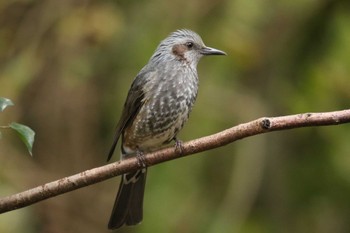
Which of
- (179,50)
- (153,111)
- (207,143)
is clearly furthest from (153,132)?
(207,143)

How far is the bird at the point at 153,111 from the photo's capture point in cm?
469

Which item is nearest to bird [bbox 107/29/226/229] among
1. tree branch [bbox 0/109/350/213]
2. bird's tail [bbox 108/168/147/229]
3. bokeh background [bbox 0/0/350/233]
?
bird's tail [bbox 108/168/147/229]

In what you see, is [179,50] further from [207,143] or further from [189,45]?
[207,143]

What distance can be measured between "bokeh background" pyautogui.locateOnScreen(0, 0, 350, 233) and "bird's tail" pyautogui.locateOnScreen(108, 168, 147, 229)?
108cm

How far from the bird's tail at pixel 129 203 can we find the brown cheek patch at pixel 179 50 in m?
0.77

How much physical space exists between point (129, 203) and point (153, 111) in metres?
0.61

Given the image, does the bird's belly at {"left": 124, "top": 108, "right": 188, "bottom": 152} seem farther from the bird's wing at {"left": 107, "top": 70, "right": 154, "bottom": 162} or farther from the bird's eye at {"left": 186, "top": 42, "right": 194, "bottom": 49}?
the bird's eye at {"left": 186, "top": 42, "right": 194, "bottom": 49}

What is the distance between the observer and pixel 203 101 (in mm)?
6371

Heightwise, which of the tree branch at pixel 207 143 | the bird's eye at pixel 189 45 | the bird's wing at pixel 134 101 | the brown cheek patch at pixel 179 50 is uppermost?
the bird's eye at pixel 189 45

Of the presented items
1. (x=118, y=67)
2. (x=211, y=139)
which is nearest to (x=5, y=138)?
(x=118, y=67)

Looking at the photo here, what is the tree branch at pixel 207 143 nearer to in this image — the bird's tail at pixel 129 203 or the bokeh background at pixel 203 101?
the bird's tail at pixel 129 203

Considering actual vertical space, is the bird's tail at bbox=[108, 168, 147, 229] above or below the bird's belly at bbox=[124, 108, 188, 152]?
below

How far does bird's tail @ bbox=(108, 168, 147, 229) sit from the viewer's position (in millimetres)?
4723

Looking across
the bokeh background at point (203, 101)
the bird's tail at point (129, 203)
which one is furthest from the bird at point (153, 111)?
the bokeh background at point (203, 101)
